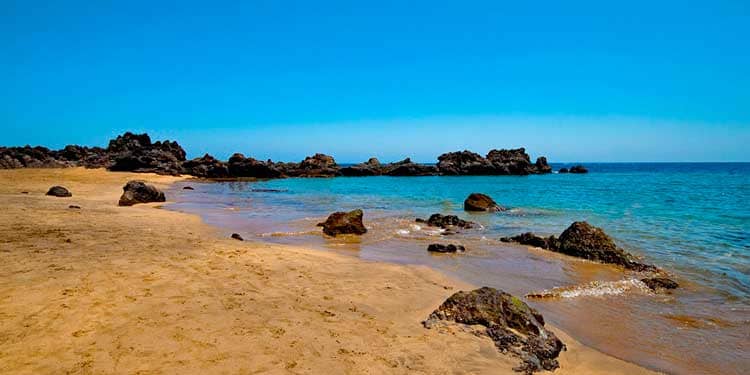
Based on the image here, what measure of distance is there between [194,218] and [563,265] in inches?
564

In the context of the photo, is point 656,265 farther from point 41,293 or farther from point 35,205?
point 35,205

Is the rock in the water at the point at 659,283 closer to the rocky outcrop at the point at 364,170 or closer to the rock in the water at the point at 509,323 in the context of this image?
the rock in the water at the point at 509,323

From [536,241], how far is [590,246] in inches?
75.0

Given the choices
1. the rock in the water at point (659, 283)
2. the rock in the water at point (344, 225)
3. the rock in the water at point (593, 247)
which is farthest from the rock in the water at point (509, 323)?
the rock in the water at point (344, 225)

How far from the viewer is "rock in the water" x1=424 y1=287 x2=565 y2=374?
5395mm

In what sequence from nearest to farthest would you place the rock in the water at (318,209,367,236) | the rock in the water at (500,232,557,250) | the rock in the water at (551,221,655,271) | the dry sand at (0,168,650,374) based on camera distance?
1. the dry sand at (0,168,650,374)
2. the rock in the water at (551,221,655,271)
3. the rock in the water at (500,232,557,250)
4. the rock in the water at (318,209,367,236)

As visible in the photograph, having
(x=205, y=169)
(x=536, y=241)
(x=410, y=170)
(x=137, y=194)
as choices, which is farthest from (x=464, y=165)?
(x=536, y=241)

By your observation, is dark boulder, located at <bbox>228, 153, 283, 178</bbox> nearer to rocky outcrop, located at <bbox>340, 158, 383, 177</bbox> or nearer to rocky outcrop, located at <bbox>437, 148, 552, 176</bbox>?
rocky outcrop, located at <bbox>340, 158, 383, 177</bbox>

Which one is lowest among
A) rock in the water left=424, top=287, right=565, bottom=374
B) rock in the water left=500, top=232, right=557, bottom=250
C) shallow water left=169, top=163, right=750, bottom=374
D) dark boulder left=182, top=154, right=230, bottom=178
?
shallow water left=169, top=163, right=750, bottom=374

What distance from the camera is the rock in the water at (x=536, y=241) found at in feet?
45.0

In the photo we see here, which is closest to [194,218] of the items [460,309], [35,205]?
[35,205]

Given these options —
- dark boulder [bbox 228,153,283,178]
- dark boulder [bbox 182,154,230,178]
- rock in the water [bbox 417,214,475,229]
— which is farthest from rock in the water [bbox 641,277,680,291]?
dark boulder [bbox 228,153,283,178]

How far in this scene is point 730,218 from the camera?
837 inches

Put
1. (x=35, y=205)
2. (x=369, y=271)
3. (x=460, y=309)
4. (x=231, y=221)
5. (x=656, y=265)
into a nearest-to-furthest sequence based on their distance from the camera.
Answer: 1. (x=460, y=309)
2. (x=369, y=271)
3. (x=656, y=265)
4. (x=35, y=205)
5. (x=231, y=221)
